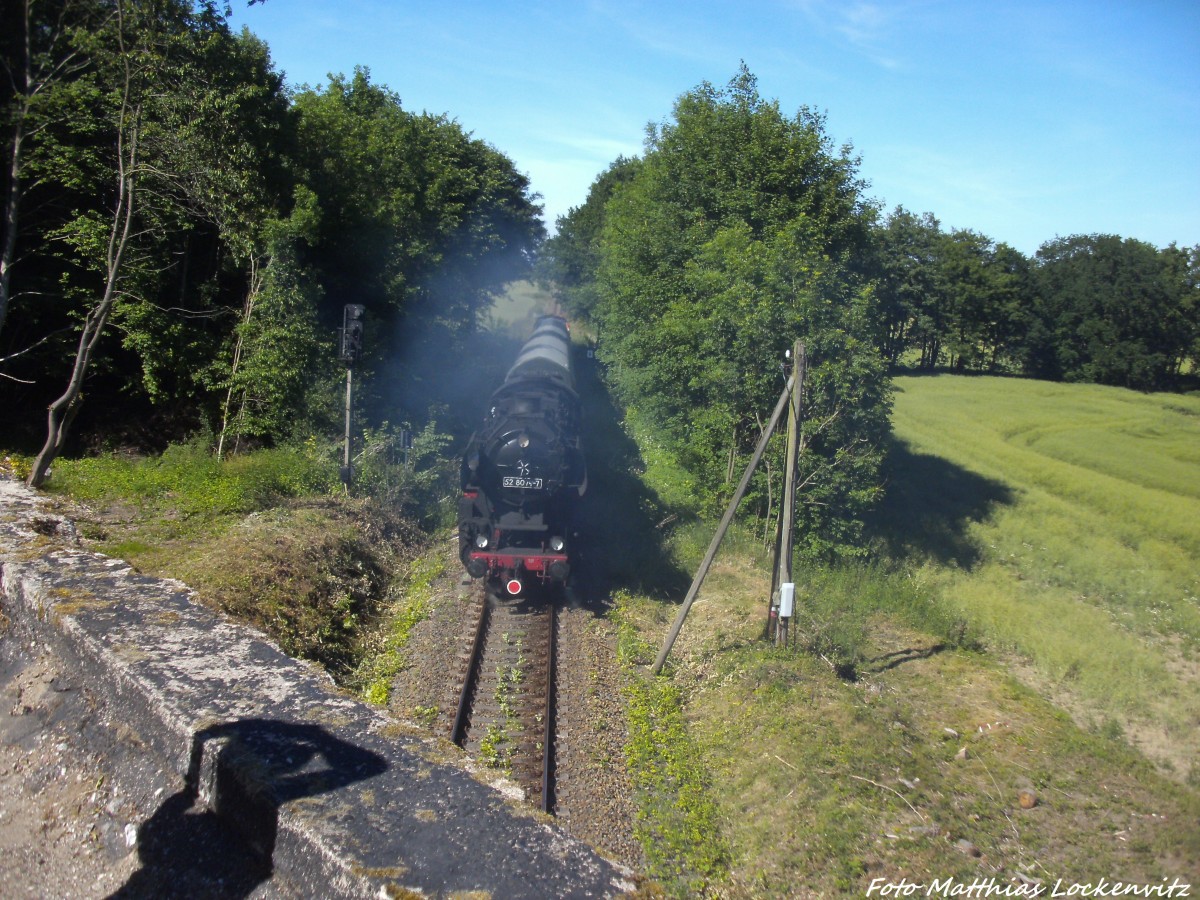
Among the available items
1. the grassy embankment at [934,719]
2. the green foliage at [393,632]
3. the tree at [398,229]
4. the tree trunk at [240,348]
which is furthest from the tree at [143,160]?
the grassy embankment at [934,719]

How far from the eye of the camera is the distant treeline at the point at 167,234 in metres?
13.4

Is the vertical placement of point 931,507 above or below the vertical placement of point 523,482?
below

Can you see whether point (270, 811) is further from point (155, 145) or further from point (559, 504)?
point (155, 145)

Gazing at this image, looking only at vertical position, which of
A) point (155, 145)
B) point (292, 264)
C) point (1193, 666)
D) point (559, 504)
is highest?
point (155, 145)

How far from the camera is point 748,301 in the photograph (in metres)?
16.5

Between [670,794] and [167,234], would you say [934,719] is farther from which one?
[167,234]

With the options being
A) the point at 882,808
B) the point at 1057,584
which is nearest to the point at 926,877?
the point at 882,808

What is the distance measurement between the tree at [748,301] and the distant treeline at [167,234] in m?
7.61

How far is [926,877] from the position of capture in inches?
257

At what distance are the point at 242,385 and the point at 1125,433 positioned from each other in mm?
39275

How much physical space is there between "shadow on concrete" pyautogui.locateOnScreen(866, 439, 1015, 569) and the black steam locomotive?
9823 millimetres

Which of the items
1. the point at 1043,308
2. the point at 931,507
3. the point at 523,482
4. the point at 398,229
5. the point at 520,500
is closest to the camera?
the point at 523,482

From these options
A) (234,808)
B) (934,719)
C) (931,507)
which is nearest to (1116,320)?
(931,507)

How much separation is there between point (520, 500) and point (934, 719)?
638 centimetres
